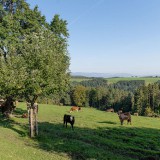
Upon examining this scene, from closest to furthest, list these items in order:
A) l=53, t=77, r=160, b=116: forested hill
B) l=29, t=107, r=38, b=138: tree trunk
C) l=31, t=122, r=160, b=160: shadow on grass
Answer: l=31, t=122, r=160, b=160: shadow on grass
l=29, t=107, r=38, b=138: tree trunk
l=53, t=77, r=160, b=116: forested hill

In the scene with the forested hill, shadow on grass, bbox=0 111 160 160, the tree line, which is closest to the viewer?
shadow on grass, bbox=0 111 160 160

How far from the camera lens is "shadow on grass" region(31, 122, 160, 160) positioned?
23500 millimetres

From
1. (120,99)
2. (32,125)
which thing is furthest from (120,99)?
(32,125)

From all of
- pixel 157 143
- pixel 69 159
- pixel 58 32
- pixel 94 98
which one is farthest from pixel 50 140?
pixel 94 98

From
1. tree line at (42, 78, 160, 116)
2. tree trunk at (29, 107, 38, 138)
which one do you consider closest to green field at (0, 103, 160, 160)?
tree trunk at (29, 107, 38, 138)

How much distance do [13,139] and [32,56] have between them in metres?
8.92

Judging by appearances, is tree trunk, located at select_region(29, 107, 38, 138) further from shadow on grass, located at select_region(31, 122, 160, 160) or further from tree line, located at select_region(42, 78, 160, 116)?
tree line, located at select_region(42, 78, 160, 116)

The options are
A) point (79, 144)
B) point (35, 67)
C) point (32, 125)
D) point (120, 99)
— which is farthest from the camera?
point (120, 99)

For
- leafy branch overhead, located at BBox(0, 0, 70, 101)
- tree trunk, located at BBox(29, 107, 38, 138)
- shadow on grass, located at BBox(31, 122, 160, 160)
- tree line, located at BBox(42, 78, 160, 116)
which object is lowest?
tree line, located at BBox(42, 78, 160, 116)

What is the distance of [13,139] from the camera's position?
2633cm

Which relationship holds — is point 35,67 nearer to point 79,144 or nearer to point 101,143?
point 79,144

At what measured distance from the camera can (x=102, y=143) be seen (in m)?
28.4

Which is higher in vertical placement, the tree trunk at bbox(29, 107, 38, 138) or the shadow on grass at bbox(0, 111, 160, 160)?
the tree trunk at bbox(29, 107, 38, 138)

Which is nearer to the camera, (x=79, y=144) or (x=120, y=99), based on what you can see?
(x=79, y=144)
